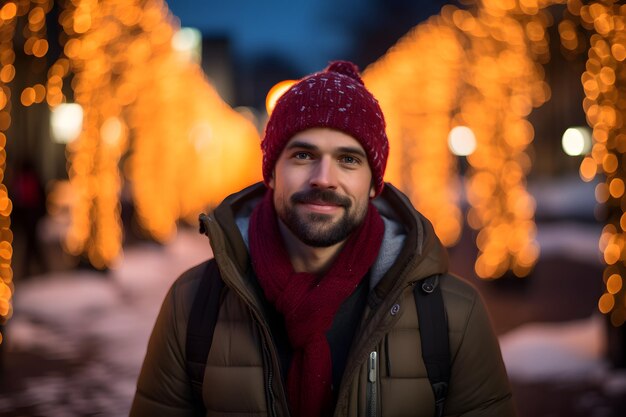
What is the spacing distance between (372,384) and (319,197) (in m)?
Answer: 0.69

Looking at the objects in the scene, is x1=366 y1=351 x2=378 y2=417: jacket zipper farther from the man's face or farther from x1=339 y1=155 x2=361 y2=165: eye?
x1=339 y1=155 x2=361 y2=165: eye

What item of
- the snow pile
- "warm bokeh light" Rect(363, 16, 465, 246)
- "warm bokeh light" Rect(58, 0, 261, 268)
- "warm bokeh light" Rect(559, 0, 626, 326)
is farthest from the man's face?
"warm bokeh light" Rect(363, 16, 465, 246)

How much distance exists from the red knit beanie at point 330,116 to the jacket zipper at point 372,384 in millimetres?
763

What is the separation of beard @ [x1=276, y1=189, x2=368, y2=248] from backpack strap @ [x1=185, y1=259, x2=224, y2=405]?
0.36 meters

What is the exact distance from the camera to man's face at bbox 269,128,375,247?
247 cm

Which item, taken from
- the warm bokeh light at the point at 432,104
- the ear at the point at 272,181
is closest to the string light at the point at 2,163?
the ear at the point at 272,181

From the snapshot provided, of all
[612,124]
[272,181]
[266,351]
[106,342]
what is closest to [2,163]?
[106,342]

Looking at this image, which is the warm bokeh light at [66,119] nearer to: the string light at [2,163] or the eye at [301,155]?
the string light at [2,163]

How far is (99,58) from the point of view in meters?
11.3

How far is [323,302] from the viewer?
2395 mm

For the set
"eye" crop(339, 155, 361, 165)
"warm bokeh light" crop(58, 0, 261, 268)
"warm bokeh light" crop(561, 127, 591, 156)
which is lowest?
"eye" crop(339, 155, 361, 165)

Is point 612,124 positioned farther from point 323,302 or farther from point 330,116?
point 323,302

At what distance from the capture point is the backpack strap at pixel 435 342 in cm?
233

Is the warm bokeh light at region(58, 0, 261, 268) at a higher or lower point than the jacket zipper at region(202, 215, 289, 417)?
higher
